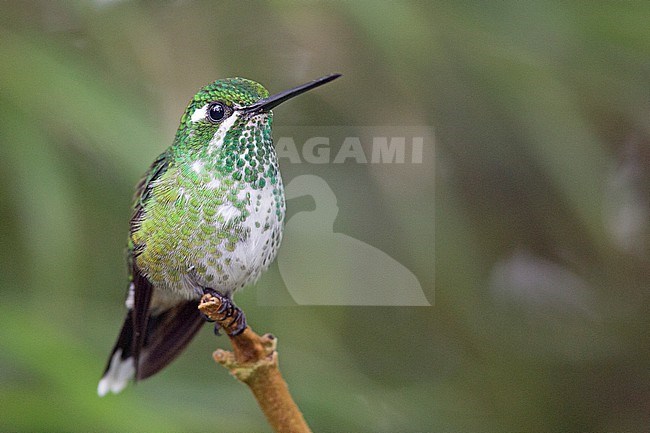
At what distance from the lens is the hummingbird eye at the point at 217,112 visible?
62 centimetres

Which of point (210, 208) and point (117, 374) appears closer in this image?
point (210, 208)

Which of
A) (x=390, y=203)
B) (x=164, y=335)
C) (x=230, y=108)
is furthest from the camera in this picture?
(x=390, y=203)

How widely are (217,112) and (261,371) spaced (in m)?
0.21

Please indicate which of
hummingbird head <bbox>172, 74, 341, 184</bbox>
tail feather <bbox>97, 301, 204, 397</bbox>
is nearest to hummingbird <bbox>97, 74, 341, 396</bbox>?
hummingbird head <bbox>172, 74, 341, 184</bbox>

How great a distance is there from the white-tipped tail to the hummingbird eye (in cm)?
35

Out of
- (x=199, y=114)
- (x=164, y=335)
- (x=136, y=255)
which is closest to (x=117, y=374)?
(x=164, y=335)

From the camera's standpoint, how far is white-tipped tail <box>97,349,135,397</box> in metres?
0.89

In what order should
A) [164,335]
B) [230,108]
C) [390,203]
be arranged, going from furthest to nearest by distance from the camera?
[390,203] < [164,335] < [230,108]

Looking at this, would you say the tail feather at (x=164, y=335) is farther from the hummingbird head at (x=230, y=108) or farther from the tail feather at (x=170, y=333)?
the hummingbird head at (x=230, y=108)

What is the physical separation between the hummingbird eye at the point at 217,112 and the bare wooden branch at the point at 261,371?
144 mm

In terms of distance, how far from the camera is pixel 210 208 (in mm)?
660

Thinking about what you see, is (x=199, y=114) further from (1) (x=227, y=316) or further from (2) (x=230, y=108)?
(1) (x=227, y=316)

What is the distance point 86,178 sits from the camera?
1171mm

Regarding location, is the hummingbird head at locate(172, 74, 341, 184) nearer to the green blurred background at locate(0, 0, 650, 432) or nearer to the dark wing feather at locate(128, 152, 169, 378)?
the dark wing feather at locate(128, 152, 169, 378)
